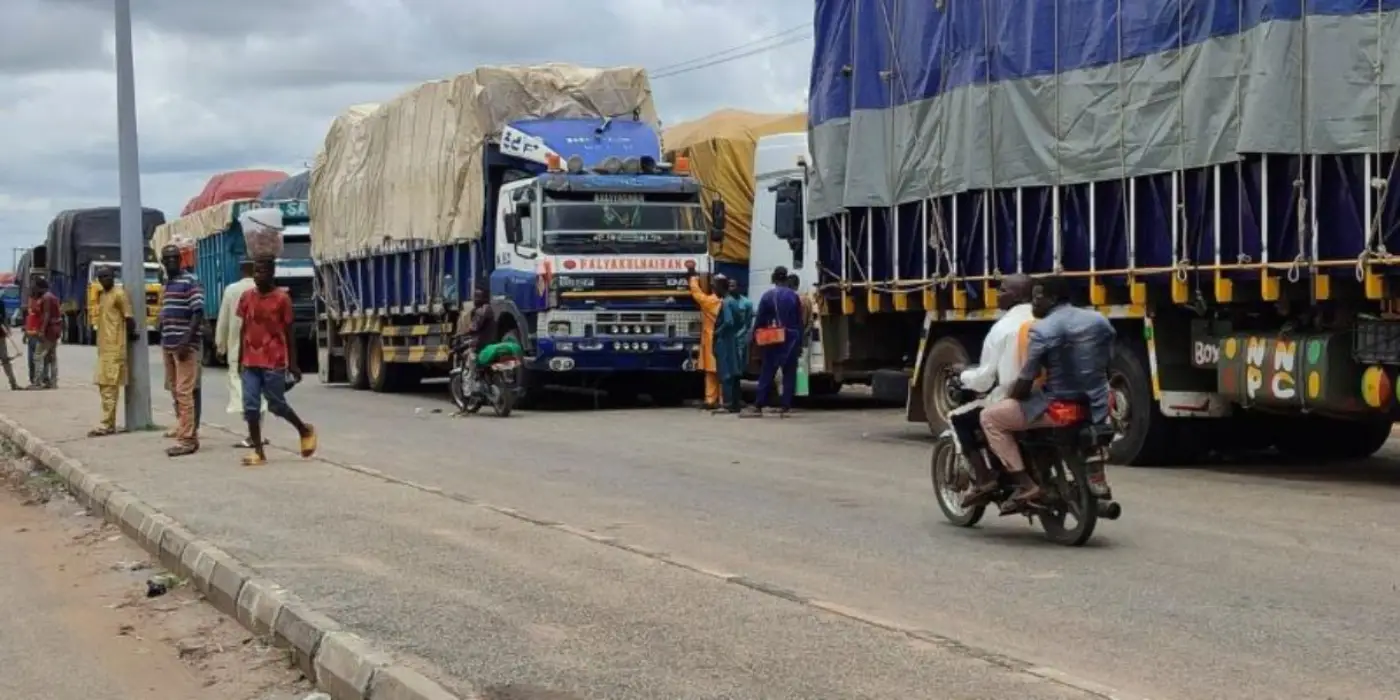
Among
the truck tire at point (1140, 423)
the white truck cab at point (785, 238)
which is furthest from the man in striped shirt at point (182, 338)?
the truck tire at point (1140, 423)

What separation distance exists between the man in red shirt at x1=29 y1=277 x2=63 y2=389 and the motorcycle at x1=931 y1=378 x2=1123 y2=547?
64.7ft

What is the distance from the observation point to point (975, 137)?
1480 centimetres

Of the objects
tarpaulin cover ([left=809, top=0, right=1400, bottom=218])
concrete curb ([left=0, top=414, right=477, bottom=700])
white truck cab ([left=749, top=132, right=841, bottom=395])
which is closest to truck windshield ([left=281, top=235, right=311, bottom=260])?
white truck cab ([left=749, top=132, right=841, bottom=395])

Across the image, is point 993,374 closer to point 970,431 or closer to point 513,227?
point 970,431

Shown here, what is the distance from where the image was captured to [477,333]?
786 inches

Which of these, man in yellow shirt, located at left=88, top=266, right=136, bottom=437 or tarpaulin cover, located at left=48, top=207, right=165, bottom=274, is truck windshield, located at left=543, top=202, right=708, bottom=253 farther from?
tarpaulin cover, located at left=48, top=207, right=165, bottom=274

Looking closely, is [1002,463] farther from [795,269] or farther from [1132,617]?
[795,269]

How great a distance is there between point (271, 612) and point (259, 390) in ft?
21.4

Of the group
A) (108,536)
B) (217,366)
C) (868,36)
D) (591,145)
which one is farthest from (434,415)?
(217,366)

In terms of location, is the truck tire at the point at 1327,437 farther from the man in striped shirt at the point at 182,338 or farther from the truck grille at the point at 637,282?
the man in striped shirt at the point at 182,338

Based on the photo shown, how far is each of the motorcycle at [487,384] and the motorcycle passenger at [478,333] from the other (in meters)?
0.02

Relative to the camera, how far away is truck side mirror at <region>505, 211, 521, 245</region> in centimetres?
2020

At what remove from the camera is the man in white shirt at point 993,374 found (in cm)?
944

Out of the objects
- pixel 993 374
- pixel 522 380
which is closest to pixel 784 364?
pixel 522 380
